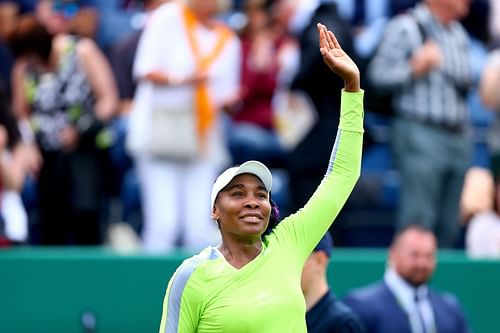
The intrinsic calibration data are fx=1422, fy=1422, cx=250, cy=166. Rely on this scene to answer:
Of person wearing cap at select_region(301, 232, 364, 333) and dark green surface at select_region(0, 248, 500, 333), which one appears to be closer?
person wearing cap at select_region(301, 232, 364, 333)

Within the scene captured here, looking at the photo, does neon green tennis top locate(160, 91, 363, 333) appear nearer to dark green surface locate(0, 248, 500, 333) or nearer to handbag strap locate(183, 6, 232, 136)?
dark green surface locate(0, 248, 500, 333)

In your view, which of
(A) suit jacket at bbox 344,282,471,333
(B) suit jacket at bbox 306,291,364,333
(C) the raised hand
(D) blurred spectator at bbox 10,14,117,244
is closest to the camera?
(C) the raised hand

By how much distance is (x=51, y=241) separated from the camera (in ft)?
35.0

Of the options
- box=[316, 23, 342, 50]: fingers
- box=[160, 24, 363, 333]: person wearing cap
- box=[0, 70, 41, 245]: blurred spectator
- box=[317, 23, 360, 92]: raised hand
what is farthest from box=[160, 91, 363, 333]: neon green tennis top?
box=[0, 70, 41, 245]: blurred spectator

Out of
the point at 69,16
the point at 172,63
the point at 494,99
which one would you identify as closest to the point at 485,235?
the point at 494,99

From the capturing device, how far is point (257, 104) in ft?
35.6

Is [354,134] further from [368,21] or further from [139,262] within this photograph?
[368,21]

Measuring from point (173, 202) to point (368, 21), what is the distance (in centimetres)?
313

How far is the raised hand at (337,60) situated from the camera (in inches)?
195

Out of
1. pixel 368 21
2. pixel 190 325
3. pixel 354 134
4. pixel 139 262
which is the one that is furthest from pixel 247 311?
pixel 368 21

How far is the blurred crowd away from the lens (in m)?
9.76

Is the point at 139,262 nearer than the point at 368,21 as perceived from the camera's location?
Yes

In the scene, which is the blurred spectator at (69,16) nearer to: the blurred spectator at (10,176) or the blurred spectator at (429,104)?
the blurred spectator at (10,176)

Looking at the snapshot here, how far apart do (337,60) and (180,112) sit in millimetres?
4988
